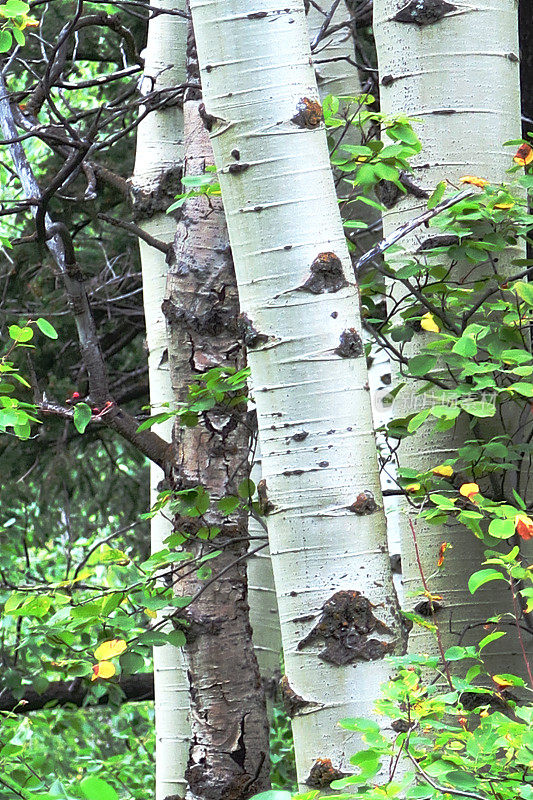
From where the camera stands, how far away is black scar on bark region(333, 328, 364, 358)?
52.2 inches

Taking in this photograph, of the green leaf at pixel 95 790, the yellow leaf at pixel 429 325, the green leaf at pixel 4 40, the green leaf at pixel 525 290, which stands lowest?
the yellow leaf at pixel 429 325

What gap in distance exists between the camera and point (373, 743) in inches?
40.1

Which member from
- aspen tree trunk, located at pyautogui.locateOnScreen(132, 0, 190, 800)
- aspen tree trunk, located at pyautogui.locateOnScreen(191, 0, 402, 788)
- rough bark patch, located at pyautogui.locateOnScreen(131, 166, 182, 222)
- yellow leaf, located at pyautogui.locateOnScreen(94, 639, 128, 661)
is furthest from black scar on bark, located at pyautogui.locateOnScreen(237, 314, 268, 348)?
rough bark patch, located at pyautogui.locateOnScreen(131, 166, 182, 222)

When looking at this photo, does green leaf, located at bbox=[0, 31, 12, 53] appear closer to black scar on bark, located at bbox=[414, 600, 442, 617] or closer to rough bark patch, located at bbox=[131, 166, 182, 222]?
rough bark patch, located at bbox=[131, 166, 182, 222]

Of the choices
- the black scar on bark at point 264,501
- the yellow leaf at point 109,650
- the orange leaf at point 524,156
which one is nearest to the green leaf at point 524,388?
the black scar on bark at point 264,501

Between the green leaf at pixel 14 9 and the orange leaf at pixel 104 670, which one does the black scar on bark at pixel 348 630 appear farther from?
the green leaf at pixel 14 9

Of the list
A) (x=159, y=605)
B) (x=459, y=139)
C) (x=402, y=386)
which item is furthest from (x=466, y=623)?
(x=459, y=139)

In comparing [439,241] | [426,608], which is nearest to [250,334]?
[439,241]

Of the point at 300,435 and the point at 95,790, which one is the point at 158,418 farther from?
the point at 95,790

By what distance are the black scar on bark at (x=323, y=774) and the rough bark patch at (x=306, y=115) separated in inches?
39.3

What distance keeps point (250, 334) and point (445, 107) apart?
2.56 feet

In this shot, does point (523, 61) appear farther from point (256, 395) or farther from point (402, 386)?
point (256, 395)

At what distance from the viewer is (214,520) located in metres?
2.01

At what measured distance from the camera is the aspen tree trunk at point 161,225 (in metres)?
2.32
